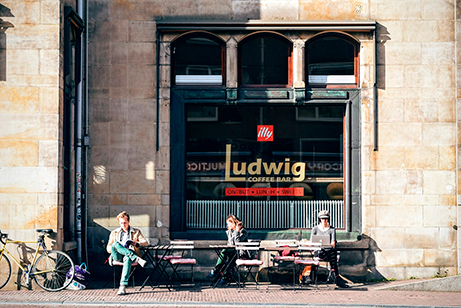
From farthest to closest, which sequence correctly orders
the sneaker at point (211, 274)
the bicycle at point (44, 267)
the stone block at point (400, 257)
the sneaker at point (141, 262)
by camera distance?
the stone block at point (400, 257) → the sneaker at point (211, 274) → the bicycle at point (44, 267) → the sneaker at point (141, 262)

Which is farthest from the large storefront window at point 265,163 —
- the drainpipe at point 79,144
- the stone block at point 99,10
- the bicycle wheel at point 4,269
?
the bicycle wheel at point 4,269

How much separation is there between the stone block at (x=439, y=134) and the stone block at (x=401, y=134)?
14 cm

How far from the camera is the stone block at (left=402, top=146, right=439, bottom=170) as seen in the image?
14.6 m

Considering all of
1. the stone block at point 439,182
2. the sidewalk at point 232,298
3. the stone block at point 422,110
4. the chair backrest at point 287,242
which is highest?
the stone block at point 422,110

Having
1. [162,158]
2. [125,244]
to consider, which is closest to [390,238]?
[162,158]

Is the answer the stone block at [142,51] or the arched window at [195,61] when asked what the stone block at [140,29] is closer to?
the stone block at [142,51]

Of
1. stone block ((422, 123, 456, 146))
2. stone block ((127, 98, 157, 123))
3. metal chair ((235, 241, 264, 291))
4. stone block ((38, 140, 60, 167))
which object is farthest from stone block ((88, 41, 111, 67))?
stone block ((422, 123, 456, 146))

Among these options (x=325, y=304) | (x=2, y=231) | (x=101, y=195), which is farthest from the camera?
(x=101, y=195)

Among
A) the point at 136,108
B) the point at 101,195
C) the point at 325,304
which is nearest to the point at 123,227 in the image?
the point at 101,195

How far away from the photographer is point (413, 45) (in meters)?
14.8

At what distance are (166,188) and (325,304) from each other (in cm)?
478

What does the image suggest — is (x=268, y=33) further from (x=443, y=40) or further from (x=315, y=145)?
(x=443, y=40)

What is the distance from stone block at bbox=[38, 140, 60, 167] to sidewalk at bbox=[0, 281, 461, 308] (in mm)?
2512

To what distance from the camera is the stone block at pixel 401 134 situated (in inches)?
578
